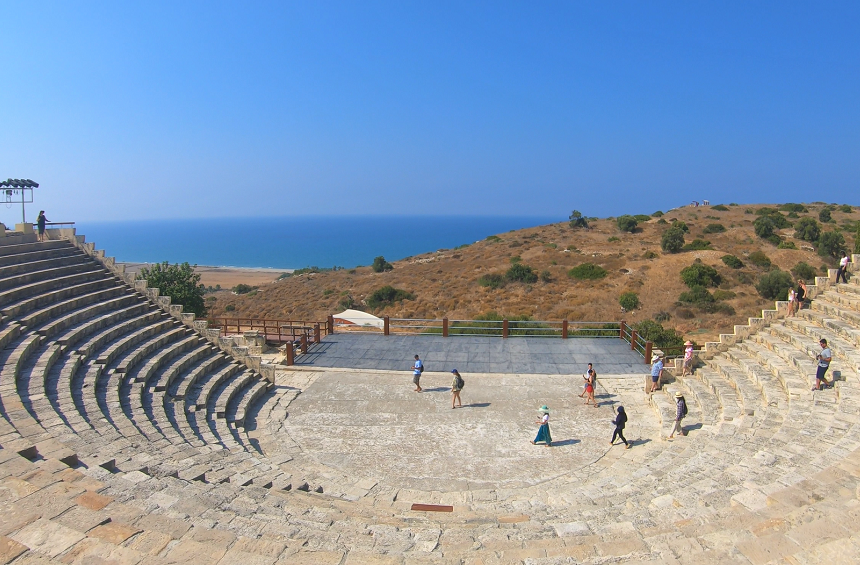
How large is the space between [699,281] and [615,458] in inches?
1097

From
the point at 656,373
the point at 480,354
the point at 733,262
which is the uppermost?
the point at 733,262

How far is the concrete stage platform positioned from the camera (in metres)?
17.9

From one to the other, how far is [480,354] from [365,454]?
814cm

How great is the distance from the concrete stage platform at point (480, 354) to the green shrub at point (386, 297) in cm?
1578

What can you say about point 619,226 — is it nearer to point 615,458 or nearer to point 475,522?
point 615,458

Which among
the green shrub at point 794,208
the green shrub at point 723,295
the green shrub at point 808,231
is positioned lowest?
the green shrub at point 723,295

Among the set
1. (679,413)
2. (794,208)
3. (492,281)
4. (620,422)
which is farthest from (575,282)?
(794,208)

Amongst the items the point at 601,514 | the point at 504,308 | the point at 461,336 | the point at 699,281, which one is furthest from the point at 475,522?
the point at 699,281

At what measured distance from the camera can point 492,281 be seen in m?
40.7

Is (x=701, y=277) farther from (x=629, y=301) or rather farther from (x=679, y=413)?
(x=679, y=413)

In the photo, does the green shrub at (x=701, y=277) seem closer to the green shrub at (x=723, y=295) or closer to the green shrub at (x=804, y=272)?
the green shrub at (x=723, y=295)

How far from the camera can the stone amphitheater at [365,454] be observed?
6141 millimetres

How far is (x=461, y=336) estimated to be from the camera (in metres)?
21.8

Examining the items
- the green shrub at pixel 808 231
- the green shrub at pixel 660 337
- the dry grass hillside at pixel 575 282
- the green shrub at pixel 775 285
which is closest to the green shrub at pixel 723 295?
the dry grass hillside at pixel 575 282
